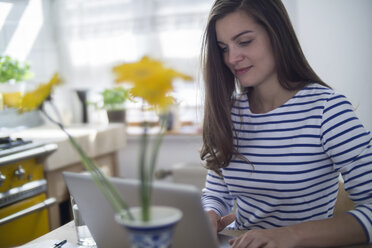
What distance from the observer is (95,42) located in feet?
11.5

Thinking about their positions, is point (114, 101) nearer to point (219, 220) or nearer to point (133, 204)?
point (219, 220)

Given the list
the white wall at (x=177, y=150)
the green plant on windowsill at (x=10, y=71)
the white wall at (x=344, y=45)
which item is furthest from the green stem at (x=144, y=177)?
the white wall at (x=177, y=150)

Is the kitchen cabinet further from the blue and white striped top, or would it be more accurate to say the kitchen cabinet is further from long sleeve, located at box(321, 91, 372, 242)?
long sleeve, located at box(321, 91, 372, 242)

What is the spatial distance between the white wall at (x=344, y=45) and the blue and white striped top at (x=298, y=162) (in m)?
1.03

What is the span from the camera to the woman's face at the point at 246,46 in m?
1.25

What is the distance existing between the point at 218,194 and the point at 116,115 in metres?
1.99

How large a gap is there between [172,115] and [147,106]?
8.97 feet

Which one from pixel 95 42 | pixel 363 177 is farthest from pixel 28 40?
pixel 363 177

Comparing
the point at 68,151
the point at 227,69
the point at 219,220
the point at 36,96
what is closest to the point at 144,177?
the point at 36,96

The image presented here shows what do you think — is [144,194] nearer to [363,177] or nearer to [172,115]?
Result: [363,177]

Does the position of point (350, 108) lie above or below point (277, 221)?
above

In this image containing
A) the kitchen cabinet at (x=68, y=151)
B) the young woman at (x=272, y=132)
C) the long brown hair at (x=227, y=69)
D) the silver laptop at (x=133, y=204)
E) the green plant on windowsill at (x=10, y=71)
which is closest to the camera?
the silver laptop at (x=133, y=204)

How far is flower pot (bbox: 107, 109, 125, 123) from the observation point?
3.23 m

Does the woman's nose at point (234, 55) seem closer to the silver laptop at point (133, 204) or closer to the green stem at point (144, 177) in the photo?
the silver laptop at point (133, 204)
